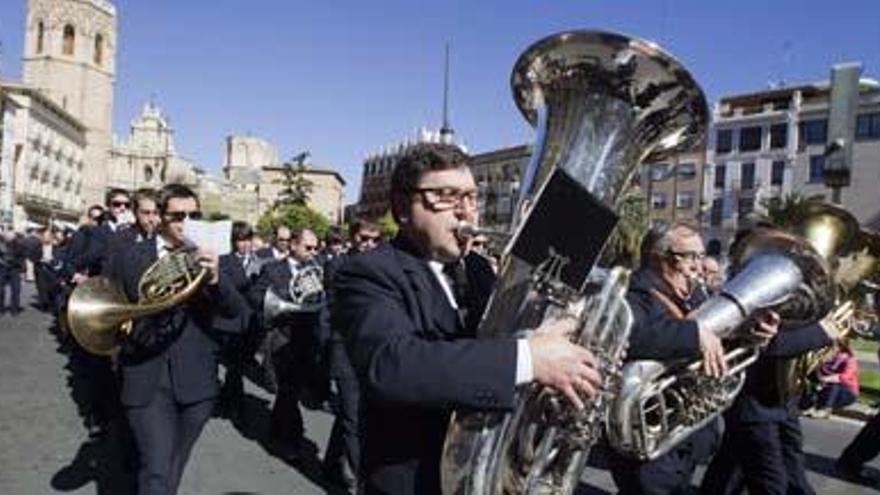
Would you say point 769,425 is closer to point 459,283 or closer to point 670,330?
point 670,330

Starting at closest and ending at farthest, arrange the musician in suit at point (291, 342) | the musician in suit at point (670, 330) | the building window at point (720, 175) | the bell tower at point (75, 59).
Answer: the musician in suit at point (670, 330) → the musician in suit at point (291, 342) → the building window at point (720, 175) → the bell tower at point (75, 59)

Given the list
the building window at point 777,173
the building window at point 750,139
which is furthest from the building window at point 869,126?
the building window at point 750,139

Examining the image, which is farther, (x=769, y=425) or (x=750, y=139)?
(x=750, y=139)

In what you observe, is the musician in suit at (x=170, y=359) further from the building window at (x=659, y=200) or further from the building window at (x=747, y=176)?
the building window at (x=659, y=200)

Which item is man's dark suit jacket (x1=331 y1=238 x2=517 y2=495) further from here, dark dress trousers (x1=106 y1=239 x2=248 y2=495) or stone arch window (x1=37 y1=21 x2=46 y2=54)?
stone arch window (x1=37 y1=21 x2=46 y2=54)

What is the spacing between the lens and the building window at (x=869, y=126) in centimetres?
6188

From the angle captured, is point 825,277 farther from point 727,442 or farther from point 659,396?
point 727,442

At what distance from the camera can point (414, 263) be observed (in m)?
2.82

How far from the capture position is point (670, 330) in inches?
135

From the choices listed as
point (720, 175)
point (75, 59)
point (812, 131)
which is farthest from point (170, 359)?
point (75, 59)

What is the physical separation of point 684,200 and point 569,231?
73033 millimetres

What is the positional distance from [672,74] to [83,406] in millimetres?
7798

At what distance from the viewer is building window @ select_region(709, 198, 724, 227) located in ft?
231

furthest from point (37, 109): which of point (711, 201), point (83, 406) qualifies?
point (83, 406)
